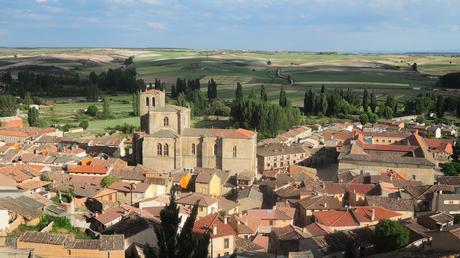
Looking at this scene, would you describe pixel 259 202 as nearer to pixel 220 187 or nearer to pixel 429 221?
pixel 220 187

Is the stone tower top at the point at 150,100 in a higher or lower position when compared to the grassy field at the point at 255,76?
higher

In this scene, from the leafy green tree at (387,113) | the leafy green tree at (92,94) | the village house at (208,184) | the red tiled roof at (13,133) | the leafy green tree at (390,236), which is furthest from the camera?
the leafy green tree at (92,94)

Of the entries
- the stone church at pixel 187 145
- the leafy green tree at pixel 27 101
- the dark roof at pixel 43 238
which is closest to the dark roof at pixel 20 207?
the dark roof at pixel 43 238

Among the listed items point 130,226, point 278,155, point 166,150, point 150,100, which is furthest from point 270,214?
point 150,100

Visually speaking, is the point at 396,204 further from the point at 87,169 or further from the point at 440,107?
the point at 440,107

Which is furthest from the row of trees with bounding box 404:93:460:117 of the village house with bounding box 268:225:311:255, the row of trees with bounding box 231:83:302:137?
the village house with bounding box 268:225:311:255

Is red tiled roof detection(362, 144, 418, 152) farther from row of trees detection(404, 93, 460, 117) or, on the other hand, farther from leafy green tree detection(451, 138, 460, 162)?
row of trees detection(404, 93, 460, 117)

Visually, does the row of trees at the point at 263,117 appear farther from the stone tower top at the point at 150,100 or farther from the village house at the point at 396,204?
the village house at the point at 396,204
